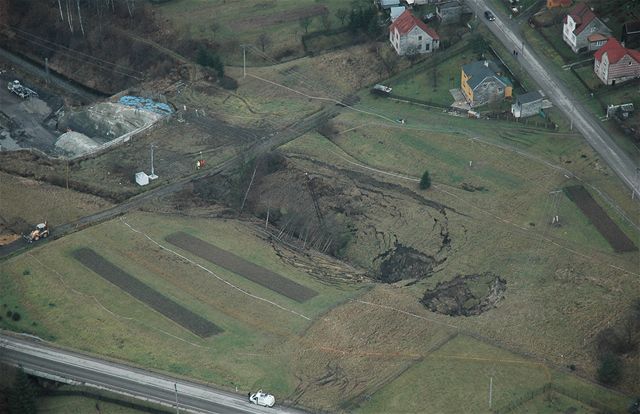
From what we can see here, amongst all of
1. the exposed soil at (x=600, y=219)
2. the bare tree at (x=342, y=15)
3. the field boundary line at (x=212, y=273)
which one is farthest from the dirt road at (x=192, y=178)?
the exposed soil at (x=600, y=219)

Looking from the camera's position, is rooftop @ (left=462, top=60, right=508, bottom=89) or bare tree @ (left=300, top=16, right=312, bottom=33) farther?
bare tree @ (left=300, top=16, right=312, bottom=33)

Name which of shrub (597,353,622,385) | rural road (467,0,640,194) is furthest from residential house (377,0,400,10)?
shrub (597,353,622,385)

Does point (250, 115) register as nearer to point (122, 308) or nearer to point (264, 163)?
point (264, 163)

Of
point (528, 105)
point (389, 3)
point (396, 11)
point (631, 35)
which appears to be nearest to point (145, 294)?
point (528, 105)

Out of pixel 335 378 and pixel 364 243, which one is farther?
pixel 364 243

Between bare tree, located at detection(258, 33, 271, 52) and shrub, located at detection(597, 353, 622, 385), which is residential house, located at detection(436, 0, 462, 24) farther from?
shrub, located at detection(597, 353, 622, 385)

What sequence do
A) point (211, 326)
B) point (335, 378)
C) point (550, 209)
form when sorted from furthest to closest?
point (550, 209) < point (211, 326) < point (335, 378)

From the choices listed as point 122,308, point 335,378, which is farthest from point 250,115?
point 335,378
